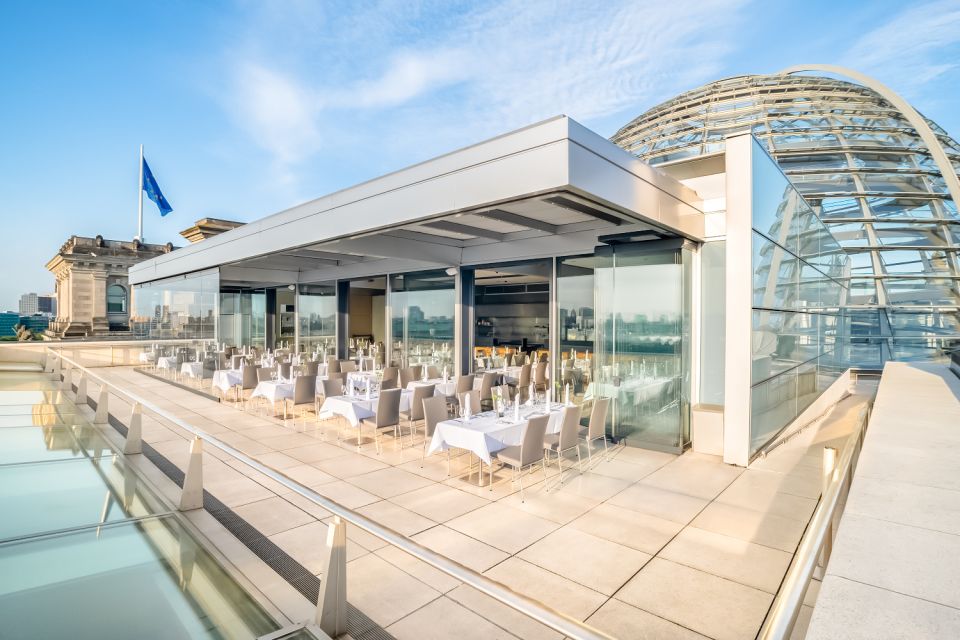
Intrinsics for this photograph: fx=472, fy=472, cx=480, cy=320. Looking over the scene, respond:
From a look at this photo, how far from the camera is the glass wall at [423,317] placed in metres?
12.9

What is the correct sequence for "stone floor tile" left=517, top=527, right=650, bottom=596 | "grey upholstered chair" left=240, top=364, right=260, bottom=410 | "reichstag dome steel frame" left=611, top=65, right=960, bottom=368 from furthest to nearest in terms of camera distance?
"reichstag dome steel frame" left=611, top=65, right=960, bottom=368
"grey upholstered chair" left=240, top=364, right=260, bottom=410
"stone floor tile" left=517, top=527, right=650, bottom=596

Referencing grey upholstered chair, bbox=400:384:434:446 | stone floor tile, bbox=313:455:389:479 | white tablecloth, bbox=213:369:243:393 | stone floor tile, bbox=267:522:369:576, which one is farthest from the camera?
white tablecloth, bbox=213:369:243:393

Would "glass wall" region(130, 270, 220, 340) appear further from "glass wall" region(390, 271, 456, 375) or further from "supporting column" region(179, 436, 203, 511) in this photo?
"supporting column" region(179, 436, 203, 511)

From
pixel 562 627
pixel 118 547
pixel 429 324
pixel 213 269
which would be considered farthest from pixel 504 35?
pixel 562 627

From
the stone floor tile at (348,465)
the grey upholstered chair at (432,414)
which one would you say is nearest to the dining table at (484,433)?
the grey upholstered chair at (432,414)

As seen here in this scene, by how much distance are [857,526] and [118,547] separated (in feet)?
18.2

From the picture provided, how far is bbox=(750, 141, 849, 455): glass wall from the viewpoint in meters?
7.31

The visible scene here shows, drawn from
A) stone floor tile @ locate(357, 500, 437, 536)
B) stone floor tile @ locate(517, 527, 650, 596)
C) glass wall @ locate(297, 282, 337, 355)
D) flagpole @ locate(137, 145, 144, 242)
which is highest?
flagpole @ locate(137, 145, 144, 242)

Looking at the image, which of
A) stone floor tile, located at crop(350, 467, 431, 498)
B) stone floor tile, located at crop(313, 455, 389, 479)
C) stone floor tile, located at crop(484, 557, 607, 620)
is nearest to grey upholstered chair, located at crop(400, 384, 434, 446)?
stone floor tile, located at crop(313, 455, 389, 479)

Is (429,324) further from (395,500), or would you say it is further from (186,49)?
(186,49)

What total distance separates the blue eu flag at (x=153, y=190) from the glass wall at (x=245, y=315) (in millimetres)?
5960

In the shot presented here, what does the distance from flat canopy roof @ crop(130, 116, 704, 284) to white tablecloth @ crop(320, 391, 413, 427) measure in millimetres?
2760

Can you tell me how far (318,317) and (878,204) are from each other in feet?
73.5

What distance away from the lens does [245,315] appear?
19984 mm
